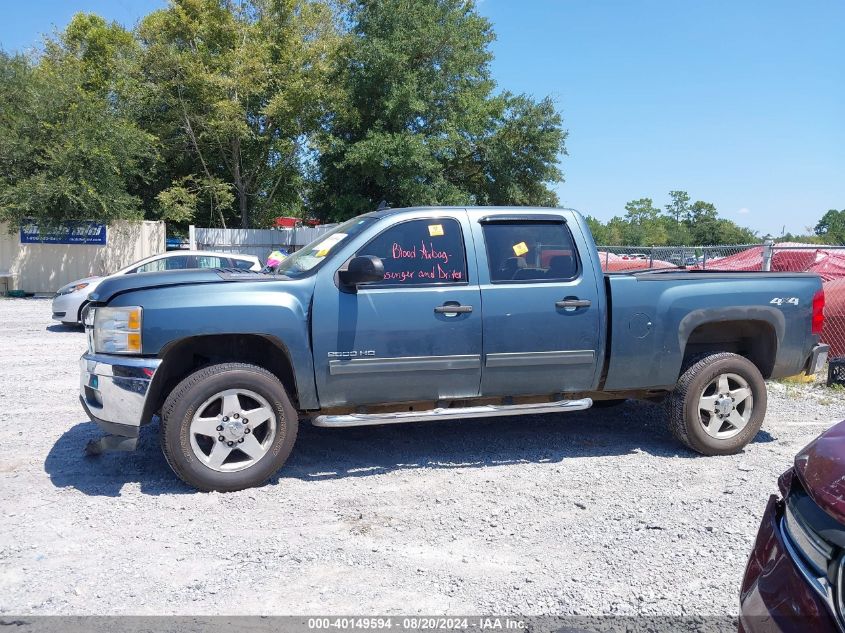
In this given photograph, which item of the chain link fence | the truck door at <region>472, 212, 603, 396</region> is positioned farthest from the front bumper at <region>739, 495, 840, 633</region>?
the chain link fence

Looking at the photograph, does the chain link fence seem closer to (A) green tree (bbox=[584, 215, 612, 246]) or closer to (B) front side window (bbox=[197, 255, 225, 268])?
(B) front side window (bbox=[197, 255, 225, 268])

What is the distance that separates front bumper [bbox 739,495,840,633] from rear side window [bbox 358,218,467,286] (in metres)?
3.04

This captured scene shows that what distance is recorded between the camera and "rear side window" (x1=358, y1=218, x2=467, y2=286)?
4.96 meters

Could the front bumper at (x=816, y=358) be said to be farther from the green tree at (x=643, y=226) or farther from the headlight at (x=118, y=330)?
the green tree at (x=643, y=226)

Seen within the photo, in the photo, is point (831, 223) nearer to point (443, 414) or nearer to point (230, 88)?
point (230, 88)

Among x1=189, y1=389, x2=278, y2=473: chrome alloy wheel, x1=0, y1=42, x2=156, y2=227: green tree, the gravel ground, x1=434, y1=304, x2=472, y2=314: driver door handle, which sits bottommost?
the gravel ground

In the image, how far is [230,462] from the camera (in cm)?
470

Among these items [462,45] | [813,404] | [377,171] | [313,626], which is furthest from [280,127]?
[313,626]

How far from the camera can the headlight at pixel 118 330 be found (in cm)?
447

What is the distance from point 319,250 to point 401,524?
7.16 feet

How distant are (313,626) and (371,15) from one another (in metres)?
24.4

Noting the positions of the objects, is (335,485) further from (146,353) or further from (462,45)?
(462,45)

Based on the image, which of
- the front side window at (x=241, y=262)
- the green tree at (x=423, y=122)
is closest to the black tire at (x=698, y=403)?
the front side window at (x=241, y=262)

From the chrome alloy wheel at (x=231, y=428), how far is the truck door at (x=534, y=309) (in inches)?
63.1
